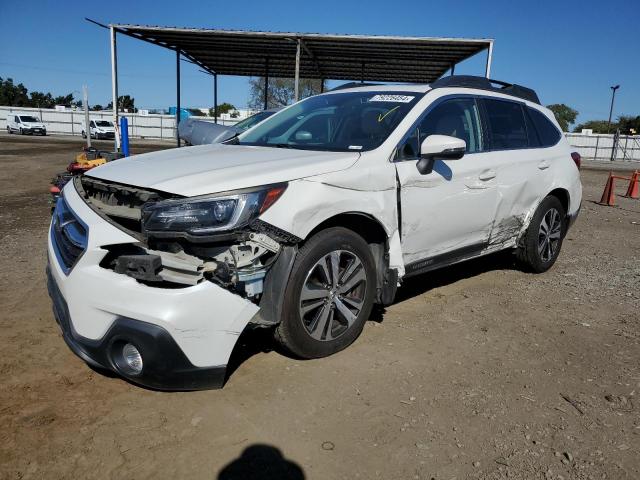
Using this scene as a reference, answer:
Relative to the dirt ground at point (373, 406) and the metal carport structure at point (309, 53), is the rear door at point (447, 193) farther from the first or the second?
the metal carport structure at point (309, 53)

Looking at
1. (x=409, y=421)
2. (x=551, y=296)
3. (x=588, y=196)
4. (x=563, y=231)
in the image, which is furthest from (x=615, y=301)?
(x=588, y=196)

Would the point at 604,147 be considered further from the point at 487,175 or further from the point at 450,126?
the point at 450,126

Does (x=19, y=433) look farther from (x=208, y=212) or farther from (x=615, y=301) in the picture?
(x=615, y=301)

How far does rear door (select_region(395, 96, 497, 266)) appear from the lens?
11.8 ft

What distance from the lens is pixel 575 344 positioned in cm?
377

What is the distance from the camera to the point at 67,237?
290 cm

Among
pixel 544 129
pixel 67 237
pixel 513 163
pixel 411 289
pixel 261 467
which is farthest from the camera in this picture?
pixel 544 129

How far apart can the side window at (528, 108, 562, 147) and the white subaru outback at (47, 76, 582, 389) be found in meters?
0.69

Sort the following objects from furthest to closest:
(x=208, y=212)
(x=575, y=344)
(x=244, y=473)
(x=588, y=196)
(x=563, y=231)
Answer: (x=588, y=196) < (x=563, y=231) < (x=575, y=344) < (x=208, y=212) < (x=244, y=473)

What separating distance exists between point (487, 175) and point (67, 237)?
313 cm

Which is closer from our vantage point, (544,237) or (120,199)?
(120,199)

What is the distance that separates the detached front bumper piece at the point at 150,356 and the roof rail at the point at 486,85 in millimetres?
2749

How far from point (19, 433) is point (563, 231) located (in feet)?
16.9

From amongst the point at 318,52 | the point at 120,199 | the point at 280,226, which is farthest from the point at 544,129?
the point at 318,52
